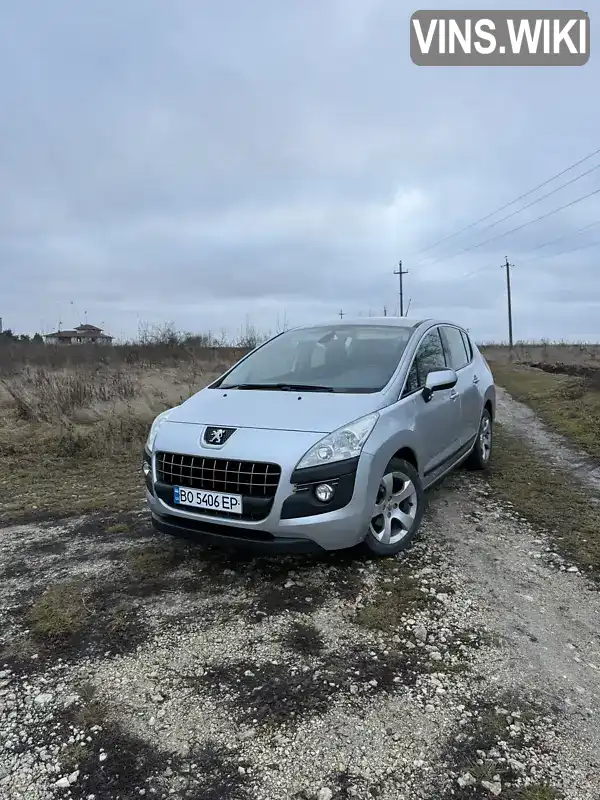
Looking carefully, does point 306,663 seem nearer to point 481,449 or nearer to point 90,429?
point 481,449

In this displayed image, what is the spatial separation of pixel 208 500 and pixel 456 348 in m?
3.36

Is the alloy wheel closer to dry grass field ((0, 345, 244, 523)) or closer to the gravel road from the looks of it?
the gravel road

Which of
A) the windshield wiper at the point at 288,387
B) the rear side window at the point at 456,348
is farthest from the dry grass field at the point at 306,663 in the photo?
the rear side window at the point at 456,348

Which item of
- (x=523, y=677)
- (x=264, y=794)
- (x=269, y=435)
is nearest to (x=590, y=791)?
(x=523, y=677)

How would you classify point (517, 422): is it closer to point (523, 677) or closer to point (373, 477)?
point (373, 477)

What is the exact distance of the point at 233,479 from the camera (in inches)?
128

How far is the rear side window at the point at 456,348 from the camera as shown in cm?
535

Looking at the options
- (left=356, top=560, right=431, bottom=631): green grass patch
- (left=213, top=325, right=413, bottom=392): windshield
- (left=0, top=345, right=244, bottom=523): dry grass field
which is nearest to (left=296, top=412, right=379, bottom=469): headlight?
(left=213, top=325, right=413, bottom=392): windshield

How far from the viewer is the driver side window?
4.15 m

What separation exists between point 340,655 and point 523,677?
84cm

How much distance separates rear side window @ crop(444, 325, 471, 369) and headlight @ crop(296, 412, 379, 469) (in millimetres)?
2203

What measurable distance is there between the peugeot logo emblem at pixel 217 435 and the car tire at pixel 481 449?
128 inches

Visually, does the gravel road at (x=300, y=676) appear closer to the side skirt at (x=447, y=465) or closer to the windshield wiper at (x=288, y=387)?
the side skirt at (x=447, y=465)

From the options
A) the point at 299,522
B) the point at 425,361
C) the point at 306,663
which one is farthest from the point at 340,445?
the point at 425,361
